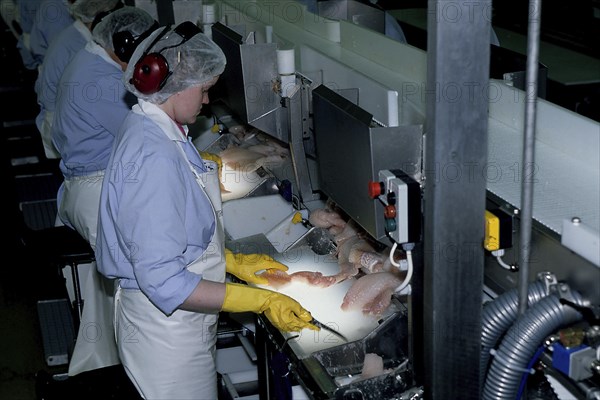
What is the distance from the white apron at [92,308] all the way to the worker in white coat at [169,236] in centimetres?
94

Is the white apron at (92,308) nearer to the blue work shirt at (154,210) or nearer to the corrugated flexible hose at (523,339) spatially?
the blue work shirt at (154,210)

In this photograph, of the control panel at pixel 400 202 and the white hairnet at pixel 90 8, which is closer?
the control panel at pixel 400 202

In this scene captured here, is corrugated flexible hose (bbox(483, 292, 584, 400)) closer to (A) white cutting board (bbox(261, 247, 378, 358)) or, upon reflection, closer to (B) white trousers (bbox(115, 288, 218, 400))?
(A) white cutting board (bbox(261, 247, 378, 358))

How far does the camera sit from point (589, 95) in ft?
18.1

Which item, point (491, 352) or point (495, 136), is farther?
point (495, 136)

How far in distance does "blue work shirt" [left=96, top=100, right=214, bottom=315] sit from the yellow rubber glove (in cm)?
14

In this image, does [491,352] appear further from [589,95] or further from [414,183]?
[589,95]

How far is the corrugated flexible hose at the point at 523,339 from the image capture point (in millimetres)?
1939

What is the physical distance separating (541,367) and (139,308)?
125 cm

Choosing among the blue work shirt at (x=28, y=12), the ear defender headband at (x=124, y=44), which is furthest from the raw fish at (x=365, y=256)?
the blue work shirt at (x=28, y=12)

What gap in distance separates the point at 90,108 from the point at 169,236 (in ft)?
5.37

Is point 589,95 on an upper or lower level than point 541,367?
lower

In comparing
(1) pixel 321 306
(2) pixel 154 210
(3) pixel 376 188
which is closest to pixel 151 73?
(2) pixel 154 210

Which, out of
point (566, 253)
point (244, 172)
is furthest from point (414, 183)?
point (244, 172)
